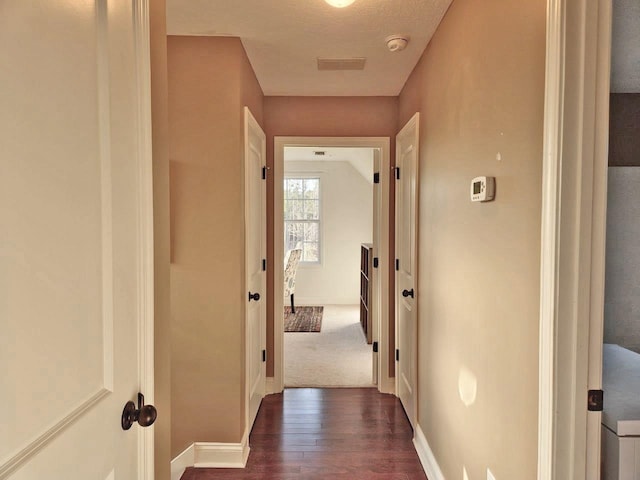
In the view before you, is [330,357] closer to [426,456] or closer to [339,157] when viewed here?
[426,456]

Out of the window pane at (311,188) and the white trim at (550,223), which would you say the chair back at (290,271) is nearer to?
the window pane at (311,188)

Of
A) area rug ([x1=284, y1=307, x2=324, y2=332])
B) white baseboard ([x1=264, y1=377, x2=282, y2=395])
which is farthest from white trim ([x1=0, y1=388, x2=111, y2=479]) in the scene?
area rug ([x1=284, y1=307, x2=324, y2=332])

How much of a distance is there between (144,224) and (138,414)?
18.4 inches

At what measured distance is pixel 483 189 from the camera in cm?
144

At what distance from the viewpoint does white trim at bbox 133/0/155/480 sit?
978 mm

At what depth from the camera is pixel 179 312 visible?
229cm

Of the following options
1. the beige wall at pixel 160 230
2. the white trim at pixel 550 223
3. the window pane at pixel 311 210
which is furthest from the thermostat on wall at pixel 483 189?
the window pane at pixel 311 210

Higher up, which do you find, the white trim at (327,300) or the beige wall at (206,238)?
the beige wall at (206,238)

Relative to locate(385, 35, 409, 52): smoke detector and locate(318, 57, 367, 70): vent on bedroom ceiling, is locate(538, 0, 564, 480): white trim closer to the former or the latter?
locate(385, 35, 409, 52): smoke detector

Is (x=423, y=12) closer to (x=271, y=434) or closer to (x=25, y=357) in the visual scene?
(x=25, y=357)

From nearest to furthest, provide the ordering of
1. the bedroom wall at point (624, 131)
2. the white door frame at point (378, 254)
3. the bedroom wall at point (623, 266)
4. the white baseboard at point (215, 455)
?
the bedroom wall at point (624, 131)
the bedroom wall at point (623, 266)
the white baseboard at point (215, 455)
the white door frame at point (378, 254)

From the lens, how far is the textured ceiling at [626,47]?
4.06ft

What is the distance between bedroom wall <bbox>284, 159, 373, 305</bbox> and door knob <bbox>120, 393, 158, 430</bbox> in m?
5.71

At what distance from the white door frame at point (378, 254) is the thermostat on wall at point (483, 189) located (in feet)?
5.51
